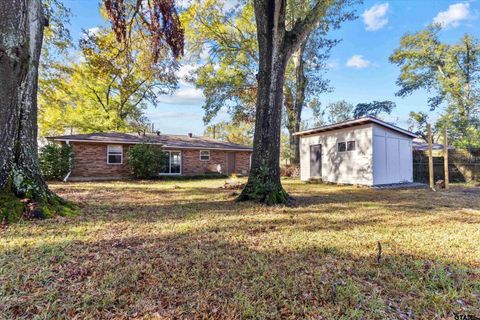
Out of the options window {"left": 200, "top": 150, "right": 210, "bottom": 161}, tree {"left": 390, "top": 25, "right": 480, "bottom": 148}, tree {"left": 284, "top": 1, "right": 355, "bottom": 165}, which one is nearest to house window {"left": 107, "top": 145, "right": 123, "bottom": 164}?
window {"left": 200, "top": 150, "right": 210, "bottom": 161}

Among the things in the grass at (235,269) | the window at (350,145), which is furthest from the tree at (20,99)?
the window at (350,145)

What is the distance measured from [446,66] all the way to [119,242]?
29.5m

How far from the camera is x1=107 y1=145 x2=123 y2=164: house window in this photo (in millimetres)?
15346

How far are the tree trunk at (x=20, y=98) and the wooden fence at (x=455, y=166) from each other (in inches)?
685

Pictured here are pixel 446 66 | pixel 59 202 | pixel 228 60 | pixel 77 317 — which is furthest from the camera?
pixel 446 66

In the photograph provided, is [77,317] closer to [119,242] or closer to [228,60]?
[119,242]

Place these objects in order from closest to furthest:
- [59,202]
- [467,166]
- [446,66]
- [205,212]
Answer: [59,202]
[205,212]
[467,166]
[446,66]

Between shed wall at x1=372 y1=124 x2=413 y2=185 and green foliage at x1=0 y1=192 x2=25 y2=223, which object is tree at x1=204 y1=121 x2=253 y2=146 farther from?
green foliage at x1=0 y1=192 x2=25 y2=223

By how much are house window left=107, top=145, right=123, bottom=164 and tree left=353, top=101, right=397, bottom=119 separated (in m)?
24.4

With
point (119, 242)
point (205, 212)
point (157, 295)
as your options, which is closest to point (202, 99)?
point (205, 212)

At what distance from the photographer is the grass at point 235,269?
1966 mm

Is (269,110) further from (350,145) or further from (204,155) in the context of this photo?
(204,155)

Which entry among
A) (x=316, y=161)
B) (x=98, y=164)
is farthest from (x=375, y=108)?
(x=98, y=164)

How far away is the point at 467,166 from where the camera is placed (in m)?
14.0
